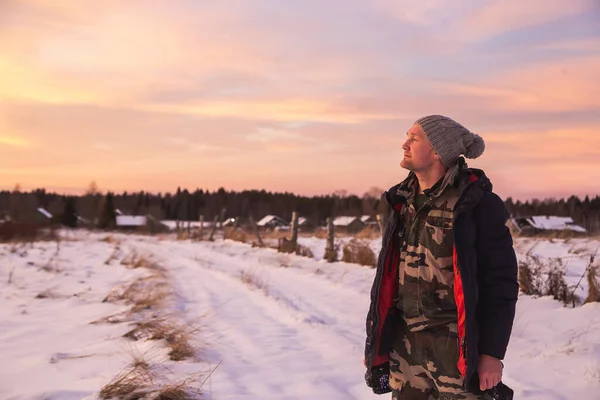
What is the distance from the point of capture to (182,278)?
11.4 meters

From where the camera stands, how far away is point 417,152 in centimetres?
254

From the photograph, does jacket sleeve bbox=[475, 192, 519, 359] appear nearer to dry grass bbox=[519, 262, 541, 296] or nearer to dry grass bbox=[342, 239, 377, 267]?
dry grass bbox=[519, 262, 541, 296]

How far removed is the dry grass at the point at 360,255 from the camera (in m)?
11.4

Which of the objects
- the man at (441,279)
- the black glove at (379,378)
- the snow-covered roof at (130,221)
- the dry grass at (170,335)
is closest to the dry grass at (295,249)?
the dry grass at (170,335)

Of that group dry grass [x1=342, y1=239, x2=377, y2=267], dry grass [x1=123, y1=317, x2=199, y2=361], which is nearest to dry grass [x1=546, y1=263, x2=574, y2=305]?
dry grass [x1=342, y1=239, x2=377, y2=267]

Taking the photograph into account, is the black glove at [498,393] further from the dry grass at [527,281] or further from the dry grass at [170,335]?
the dry grass at [527,281]

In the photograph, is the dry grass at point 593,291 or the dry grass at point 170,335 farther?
the dry grass at point 593,291

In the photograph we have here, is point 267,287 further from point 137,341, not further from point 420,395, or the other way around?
point 420,395

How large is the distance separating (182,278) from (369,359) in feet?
30.6

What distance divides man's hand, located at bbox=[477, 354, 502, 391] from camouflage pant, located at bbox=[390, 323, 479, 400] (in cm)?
13

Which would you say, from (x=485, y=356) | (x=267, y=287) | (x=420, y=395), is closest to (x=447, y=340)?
(x=485, y=356)

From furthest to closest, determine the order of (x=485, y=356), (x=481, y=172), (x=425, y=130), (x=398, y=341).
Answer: (x=398, y=341) < (x=425, y=130) < (x=481, y=172) < (x=485, y=356)

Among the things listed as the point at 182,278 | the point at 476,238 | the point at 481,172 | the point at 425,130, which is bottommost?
the point at 182,278

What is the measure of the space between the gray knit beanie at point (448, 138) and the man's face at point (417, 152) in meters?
0.04
